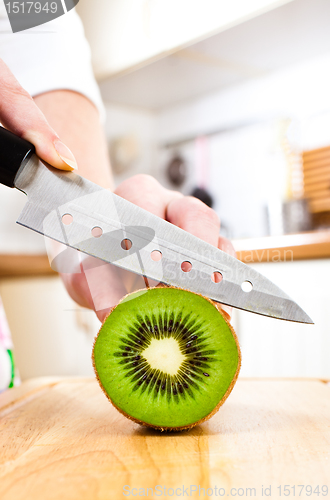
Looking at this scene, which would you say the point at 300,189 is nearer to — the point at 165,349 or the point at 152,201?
the point at 152,201


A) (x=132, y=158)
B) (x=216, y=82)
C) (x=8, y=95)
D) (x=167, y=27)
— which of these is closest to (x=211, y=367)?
(x=8, y=95)

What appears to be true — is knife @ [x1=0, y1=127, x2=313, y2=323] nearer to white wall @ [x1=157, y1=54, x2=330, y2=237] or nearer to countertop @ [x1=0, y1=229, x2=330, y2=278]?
countertop @ [x1=0, y1=229, x2=330, y2=278]

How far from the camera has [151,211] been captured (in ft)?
2.43

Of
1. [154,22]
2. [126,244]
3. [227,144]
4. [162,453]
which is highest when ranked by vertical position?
[154,22]

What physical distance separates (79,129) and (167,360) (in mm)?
516

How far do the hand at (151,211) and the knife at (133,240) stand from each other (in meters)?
0.04

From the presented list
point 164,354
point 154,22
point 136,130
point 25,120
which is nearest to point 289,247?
point 164,354

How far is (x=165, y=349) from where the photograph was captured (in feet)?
2.08

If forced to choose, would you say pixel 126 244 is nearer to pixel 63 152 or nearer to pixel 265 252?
pixel 63 152

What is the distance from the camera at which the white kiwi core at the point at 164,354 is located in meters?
0.63

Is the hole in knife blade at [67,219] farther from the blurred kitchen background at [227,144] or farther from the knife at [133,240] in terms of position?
the blurred kitchen background at [227,144]

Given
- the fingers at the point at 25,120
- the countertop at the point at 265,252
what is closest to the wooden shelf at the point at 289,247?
the countertop at the point at 265,252

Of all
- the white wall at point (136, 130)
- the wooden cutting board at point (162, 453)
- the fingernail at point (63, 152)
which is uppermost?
the white wall at point (136, 130)

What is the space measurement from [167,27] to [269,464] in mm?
2099
